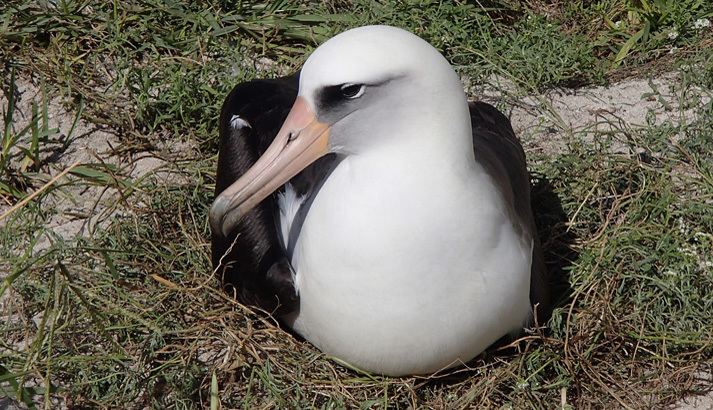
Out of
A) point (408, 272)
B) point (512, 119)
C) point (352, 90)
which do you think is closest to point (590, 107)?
point (512, 119)

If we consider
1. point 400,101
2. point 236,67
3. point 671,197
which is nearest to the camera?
point 400,101

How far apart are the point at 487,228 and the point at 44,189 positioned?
6.90ft

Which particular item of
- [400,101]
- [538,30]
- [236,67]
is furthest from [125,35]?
[400,101]

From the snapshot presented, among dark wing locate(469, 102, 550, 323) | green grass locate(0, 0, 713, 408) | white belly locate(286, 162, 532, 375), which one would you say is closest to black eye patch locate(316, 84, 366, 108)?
white belly locate(286, 162, 532, 375)

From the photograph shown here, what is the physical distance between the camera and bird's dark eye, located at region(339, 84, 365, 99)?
3491 mm

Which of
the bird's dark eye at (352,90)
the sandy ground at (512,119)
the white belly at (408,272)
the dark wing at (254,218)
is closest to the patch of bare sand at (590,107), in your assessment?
the sandy ground at (512,119)

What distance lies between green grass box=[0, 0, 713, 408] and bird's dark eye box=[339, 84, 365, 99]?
1.21 m

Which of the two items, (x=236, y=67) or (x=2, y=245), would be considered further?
(x=236, y=67)

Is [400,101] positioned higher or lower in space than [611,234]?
higher

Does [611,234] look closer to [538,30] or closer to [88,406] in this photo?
[538,30]

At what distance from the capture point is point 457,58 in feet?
19.2

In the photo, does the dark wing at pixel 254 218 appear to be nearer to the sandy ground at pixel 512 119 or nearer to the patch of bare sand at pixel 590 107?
the sandy ground at pixel 512 119

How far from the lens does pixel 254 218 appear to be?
437 cm

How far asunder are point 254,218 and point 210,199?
0.87 metres
